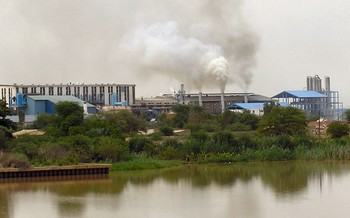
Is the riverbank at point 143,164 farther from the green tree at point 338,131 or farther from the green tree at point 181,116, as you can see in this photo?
the green tree at point 181,116

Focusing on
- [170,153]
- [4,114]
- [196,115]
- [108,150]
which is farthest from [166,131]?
[108,150]

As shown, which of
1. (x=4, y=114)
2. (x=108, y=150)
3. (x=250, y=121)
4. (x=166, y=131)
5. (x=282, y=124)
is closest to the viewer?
(x=108, y=150)

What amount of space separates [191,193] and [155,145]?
11918 millimetres

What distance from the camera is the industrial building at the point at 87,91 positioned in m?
73.6

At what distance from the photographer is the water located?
17.7 meters

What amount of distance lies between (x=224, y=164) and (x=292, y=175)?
20.2 feet

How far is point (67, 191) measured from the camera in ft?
74.2

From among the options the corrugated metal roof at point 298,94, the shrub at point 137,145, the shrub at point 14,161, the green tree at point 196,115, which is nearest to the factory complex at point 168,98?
the corrugated metal roof at point 298,94

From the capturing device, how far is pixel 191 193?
21.4m

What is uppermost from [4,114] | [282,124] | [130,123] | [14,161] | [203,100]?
[203,100]

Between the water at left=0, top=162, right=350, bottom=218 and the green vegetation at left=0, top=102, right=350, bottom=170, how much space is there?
1839mm

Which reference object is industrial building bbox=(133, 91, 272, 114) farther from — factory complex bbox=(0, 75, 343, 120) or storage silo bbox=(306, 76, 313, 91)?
storage silo bbox=(306, 76, 313, 91)

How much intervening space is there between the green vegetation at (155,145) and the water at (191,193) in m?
1.84

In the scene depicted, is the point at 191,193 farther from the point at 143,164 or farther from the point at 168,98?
the point at 168,98
